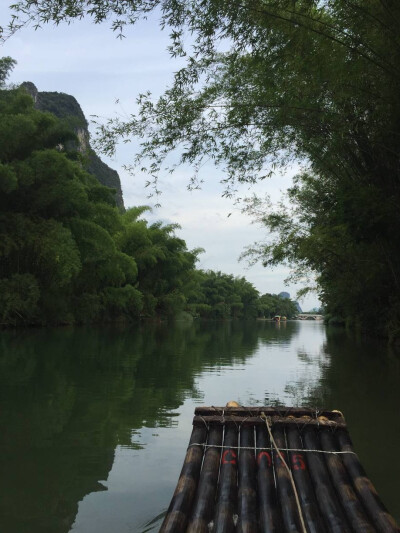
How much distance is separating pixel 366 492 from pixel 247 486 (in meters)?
0.66

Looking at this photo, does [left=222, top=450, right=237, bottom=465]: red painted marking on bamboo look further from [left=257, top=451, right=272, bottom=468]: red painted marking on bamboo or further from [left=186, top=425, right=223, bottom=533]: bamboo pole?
[left=257, top=451, right=272, bottom=468]: red painted marking on bamboo

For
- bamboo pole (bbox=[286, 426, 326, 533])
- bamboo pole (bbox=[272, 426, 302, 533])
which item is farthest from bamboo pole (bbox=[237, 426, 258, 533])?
bamboo pole (bbox=[286, 426, 326, 533])

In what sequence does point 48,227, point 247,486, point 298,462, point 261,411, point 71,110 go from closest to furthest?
point 247,486, point 298,462, point 261,411, point 48,227, point 71,110

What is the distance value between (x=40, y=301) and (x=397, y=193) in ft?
53.4

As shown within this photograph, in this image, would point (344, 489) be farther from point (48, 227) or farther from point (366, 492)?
point (48, 227)

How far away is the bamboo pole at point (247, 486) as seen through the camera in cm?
231

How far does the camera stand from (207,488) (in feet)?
8.56

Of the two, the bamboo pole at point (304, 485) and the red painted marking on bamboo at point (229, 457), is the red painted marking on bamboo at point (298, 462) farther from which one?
the red painted marking on bamboo at point (229, 457)

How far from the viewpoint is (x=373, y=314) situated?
63.6 ft

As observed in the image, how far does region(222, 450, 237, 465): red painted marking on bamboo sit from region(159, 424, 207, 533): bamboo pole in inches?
5.9

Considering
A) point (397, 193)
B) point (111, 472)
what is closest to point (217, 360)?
point (397, 193)

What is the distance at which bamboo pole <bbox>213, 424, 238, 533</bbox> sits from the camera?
2.30 meters

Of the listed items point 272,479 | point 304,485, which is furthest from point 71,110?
point 304,485

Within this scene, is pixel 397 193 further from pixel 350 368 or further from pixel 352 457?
pixel 352 457
